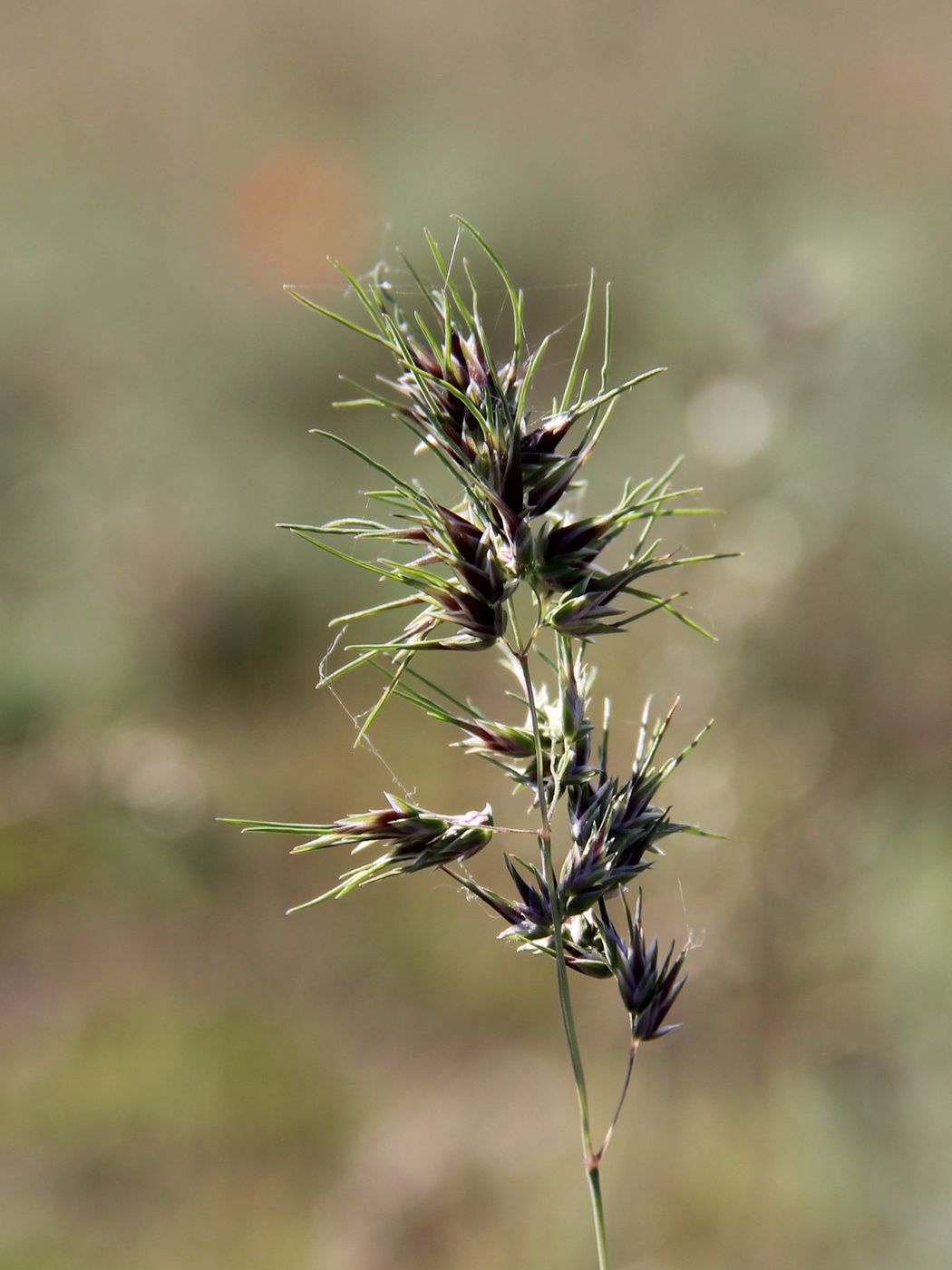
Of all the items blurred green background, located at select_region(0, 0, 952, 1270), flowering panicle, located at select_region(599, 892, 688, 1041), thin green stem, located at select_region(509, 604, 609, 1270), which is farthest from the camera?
blurred green background, located at select_region(0, 0, 952, 1270)

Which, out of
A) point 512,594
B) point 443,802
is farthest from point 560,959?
point 443,802

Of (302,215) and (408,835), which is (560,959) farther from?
(302,215)

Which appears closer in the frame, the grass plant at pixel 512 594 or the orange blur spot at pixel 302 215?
the grass plant at pixel 512 594

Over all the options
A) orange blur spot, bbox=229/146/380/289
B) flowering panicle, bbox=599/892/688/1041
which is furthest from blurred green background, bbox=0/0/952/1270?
flowering panicle, bbox=599/892/688/1041

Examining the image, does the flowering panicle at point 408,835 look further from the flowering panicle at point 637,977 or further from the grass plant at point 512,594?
the flowering panicle at point 637,977

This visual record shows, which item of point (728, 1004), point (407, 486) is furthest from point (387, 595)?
point (407, 486)

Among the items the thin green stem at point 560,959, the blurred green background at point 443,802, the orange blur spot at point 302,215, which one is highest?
the orange blur spot at point 302,215

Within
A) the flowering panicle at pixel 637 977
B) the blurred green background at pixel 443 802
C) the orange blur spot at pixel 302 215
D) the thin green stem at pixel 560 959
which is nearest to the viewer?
the thin green stem at pixel 560 959

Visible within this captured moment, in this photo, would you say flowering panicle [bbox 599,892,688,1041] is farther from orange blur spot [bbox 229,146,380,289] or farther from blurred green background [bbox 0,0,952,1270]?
orange blur spot [bbox 229,146,380,289]

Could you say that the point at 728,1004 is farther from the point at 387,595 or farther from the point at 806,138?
the point at 806,138

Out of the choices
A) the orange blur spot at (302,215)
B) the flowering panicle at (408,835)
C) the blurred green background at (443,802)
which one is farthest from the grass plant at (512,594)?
the orange blur spot at (302,215)
